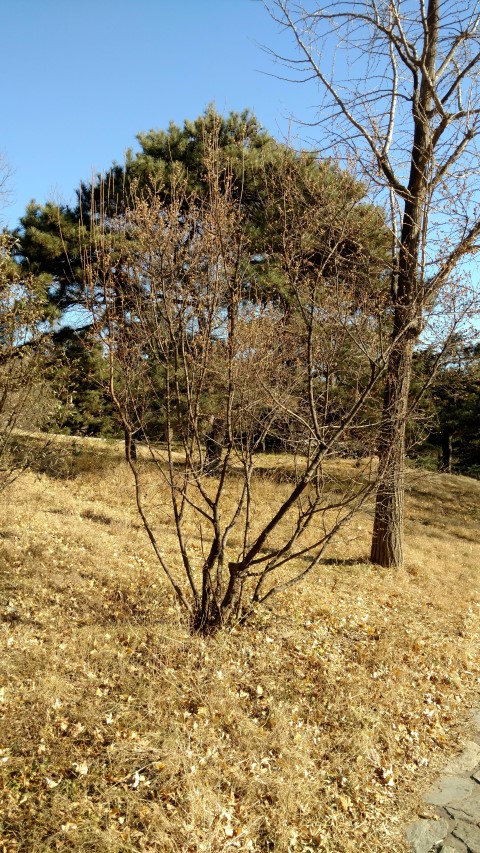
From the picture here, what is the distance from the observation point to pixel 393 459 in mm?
5621

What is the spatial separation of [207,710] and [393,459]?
10.3 ft

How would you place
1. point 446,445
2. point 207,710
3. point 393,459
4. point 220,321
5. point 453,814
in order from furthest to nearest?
1. point 446,445
2. point 393,459
3. point 220,321
4. point 207,710
5. point 453,814

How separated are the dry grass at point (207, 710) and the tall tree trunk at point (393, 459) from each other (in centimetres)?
56

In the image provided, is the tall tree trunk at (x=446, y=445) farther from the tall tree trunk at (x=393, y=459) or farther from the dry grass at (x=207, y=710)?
the dry grass at (x=207, y=710)

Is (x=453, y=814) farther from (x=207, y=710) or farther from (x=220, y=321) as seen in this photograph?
(x=220, y=321)

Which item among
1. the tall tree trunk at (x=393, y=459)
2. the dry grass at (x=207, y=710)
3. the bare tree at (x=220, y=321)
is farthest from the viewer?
the tall tree trunk at (x=393, y=459)

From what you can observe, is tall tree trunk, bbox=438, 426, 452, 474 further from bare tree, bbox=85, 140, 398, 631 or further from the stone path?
the stone path

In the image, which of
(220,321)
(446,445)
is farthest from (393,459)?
(446,445)

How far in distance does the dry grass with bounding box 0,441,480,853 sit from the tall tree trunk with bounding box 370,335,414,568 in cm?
56

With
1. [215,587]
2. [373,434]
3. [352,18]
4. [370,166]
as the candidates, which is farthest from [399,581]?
[352,18]

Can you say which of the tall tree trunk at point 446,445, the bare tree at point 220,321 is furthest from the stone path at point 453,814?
the tall tree trunk at point 446,445

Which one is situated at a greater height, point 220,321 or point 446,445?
point 220,321

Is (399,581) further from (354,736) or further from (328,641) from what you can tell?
(354,736)

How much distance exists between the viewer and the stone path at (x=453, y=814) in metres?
3.09
